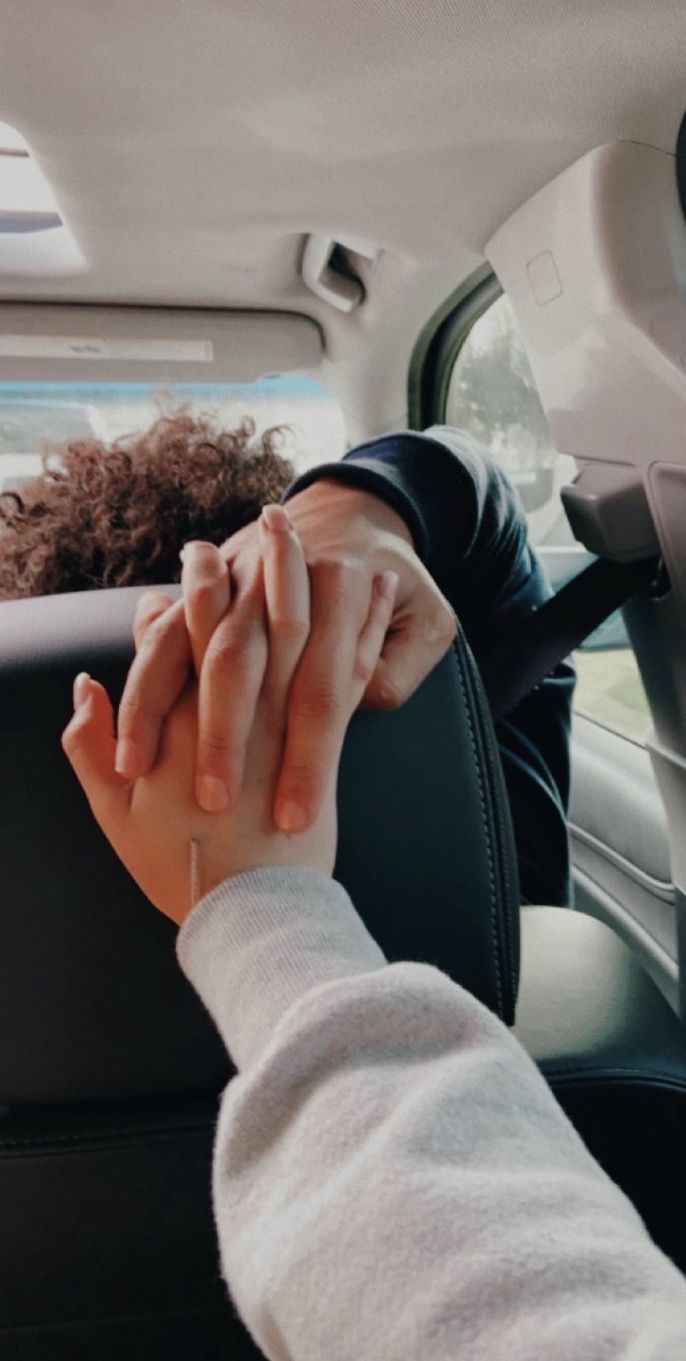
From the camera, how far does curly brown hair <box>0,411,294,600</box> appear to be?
76 cm

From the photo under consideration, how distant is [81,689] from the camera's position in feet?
1.64

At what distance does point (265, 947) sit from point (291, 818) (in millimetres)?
82

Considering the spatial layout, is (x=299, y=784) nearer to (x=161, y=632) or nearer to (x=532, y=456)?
(x=161, y=632)

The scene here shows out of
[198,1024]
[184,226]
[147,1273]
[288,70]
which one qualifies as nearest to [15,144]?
[184,226]

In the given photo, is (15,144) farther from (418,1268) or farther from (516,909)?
(418,1268)

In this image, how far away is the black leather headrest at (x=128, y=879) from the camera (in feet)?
1.69

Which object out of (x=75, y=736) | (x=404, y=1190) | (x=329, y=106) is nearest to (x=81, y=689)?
(x=75, y=736)

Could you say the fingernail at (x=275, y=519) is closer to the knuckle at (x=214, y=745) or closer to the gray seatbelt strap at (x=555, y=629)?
the knuckle at (x=214, y=745)

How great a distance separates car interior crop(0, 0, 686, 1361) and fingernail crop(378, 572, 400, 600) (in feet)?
0.22

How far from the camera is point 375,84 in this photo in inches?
35.7

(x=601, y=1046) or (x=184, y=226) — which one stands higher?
(x=184, y=226)

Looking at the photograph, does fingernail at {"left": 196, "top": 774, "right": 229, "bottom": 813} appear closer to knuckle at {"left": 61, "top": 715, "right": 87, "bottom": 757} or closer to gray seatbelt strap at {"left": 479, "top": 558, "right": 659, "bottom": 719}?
knuckle at {"left": 61, "top": 715, "right": 87, "bottom": 757}

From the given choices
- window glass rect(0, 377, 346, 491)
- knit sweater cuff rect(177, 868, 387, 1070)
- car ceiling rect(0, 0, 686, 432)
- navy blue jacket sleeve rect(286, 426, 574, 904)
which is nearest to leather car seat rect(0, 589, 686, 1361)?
knit sweater cuff rect(177, 868, 387, 1070)

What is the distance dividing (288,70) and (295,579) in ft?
2.01
